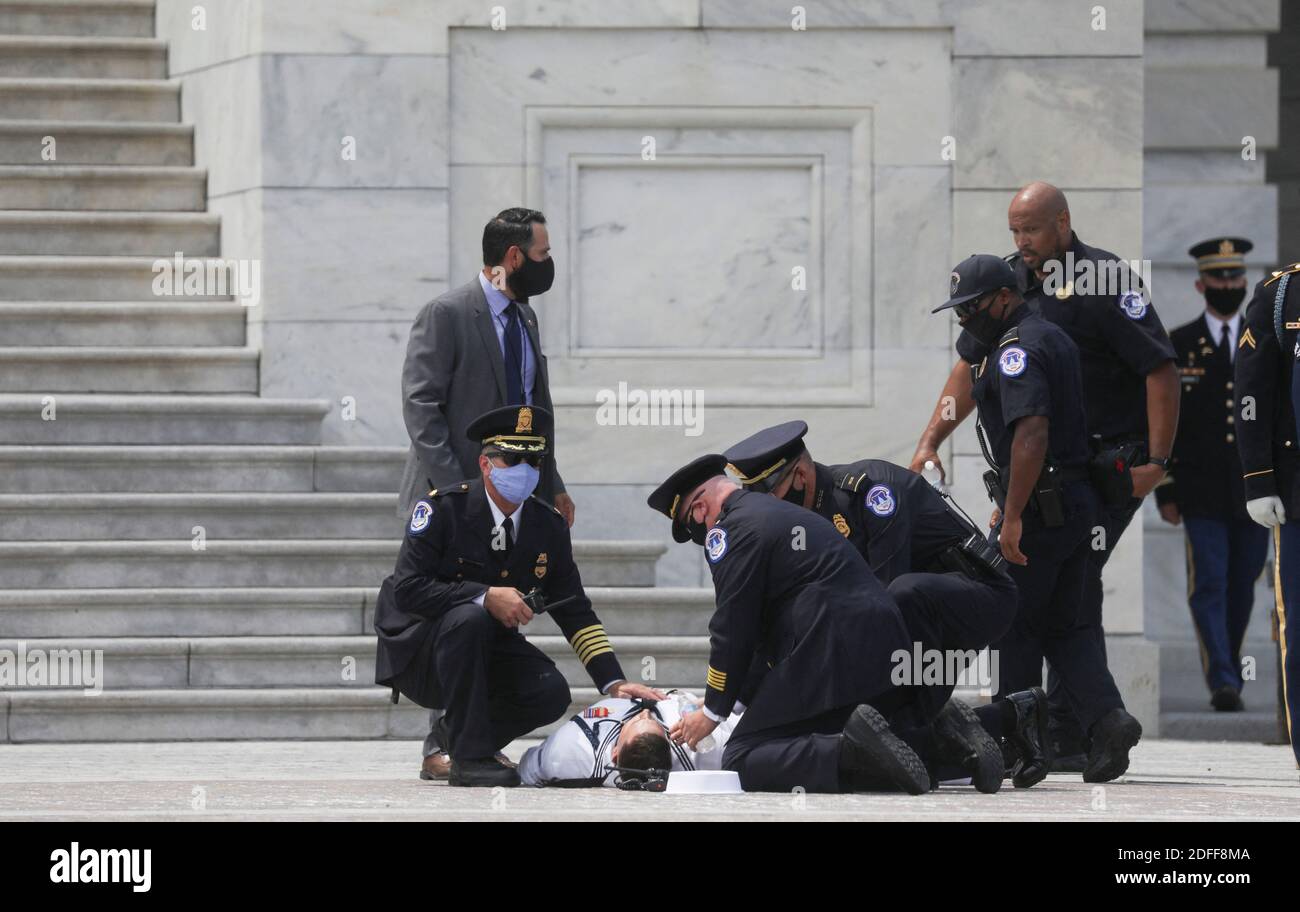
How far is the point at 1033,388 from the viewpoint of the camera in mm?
7828

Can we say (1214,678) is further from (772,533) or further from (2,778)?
(2,778)

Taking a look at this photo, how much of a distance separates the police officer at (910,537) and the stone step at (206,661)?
8.61ft

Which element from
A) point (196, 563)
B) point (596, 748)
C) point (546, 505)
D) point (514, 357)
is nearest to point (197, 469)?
point (196, 563)

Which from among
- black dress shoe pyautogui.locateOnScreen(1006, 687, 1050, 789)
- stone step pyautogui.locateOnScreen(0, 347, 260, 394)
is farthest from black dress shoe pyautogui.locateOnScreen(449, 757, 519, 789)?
stone step pyautogui.locateOnScreen(0, 347, 260, 394)

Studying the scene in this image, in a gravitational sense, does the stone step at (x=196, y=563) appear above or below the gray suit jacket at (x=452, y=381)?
below

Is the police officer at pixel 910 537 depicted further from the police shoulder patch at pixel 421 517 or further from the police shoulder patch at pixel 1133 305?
the police shoulder patch at pixel 1133 305

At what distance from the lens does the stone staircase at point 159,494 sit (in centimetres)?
998

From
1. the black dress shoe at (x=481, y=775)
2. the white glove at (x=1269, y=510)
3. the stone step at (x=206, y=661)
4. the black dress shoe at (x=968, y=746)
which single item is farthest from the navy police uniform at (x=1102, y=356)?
the stone step at (x=206, y=661)

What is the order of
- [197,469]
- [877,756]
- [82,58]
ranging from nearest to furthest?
1. [877,756]
2. [197,469]
3. [82,58]

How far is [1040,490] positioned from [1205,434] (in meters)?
3.92

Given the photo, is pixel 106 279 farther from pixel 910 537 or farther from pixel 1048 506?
pixel 1048 506

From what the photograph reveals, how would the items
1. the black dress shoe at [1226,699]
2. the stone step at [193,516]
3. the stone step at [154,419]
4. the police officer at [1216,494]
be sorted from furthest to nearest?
the police officer at [1216,494] → the black dress shoe at [1226,699] → the stone step at [154,419] → the stone step at [193,516]

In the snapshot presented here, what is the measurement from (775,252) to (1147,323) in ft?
11.9

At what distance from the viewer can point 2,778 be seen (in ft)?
25.8
